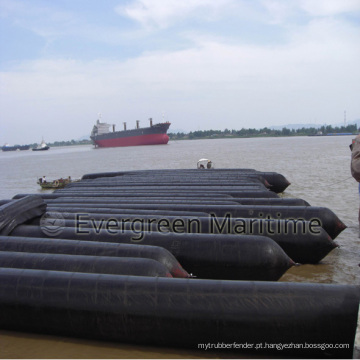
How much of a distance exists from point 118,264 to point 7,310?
140 centimetres

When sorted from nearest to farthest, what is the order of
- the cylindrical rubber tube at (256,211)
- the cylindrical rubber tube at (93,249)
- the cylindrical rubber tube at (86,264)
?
the cylindrical rubber tube at (86,264) → the cylindrical rubber tube at (93,249) → the cylindrical rubber tube at (256,211)

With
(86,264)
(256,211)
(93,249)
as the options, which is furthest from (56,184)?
(86,264)

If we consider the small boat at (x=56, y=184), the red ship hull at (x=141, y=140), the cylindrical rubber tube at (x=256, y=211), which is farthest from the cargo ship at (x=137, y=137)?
the cylindrical rubber tube at (x=256, y=211)

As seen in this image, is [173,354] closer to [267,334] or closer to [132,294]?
[132,294]

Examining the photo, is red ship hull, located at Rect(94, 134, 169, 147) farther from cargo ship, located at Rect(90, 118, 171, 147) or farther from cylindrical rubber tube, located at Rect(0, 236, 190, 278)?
cylindrical rubber tube, located at Rect(0, 236, 190, 278)

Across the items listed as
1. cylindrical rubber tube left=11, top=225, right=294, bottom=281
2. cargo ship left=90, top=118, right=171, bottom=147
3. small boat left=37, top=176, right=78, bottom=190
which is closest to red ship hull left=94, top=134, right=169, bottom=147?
cargo ship left=90, top=118, right=171, bottom=147

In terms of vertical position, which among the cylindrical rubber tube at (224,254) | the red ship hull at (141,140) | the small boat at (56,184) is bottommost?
the small boat at (56,184)

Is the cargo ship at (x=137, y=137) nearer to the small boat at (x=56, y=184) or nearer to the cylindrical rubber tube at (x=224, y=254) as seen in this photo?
the small boat at (x=56, y=184)

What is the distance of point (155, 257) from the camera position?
5.08 meters

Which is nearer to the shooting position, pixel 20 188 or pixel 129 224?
pixel 129 224

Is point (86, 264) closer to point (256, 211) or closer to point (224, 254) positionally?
point (224, 254)

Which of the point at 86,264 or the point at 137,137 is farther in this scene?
the point at 137,137

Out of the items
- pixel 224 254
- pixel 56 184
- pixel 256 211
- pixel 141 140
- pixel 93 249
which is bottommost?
pixel 56 184

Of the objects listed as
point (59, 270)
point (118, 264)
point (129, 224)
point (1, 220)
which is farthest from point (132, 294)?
point (1, 220)
